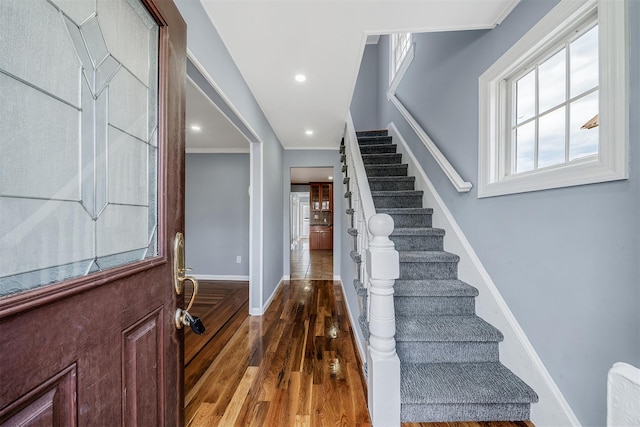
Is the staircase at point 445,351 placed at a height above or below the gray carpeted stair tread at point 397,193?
below

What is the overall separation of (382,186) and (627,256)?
203 cm

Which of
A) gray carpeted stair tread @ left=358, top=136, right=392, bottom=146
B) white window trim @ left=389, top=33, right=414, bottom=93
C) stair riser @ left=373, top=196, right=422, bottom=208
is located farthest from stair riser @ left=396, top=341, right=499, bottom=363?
white window trim @ left=389, top=33, right=414, bottom=93

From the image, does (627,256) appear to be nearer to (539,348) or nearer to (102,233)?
(539,348)

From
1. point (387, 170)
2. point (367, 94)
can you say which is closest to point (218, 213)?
point (387, 170)

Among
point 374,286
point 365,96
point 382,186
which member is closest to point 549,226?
point 374,286

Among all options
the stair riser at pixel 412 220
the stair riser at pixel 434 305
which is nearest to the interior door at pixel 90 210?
the stair riser at pixel 434 305

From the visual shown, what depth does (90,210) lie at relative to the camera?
0.58 metres

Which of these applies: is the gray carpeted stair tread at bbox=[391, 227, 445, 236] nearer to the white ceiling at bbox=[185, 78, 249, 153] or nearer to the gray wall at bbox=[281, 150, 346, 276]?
the white ceiling at bbox=[185, 78, 249, 153]

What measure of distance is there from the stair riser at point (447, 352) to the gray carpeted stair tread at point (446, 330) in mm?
42

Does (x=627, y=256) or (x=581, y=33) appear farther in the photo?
(x=581, y=33)

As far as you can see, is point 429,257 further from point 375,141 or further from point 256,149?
point 375,141

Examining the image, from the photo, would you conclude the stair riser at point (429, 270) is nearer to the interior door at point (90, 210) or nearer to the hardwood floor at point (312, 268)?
the interior door at point (90, 210)

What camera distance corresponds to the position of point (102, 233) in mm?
621

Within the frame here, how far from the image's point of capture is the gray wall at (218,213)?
4.47 m
